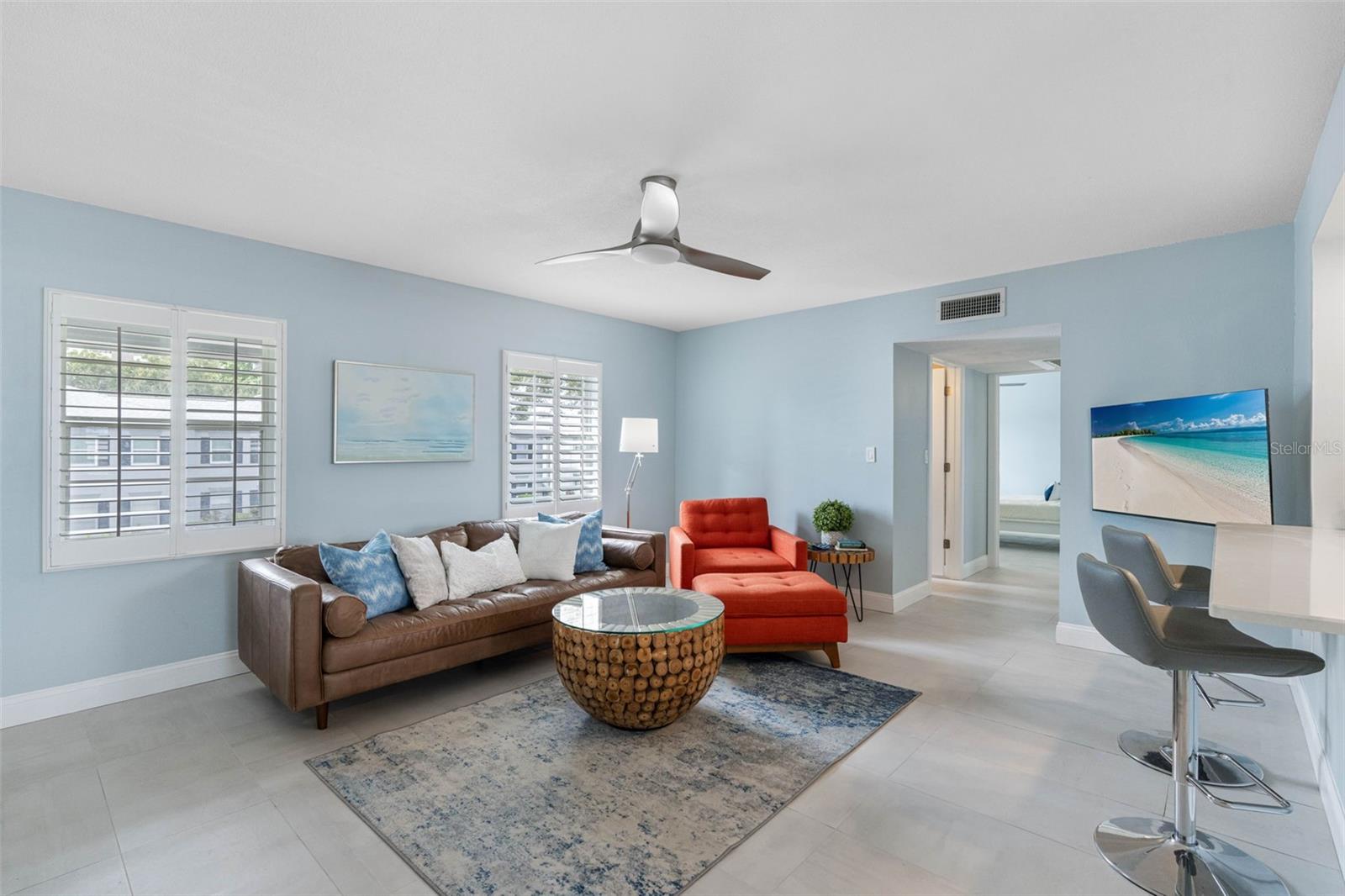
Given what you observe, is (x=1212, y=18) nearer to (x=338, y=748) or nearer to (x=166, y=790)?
(x=338, y=748)

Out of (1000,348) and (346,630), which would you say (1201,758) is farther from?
(346,630)

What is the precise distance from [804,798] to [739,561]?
2.15 metres

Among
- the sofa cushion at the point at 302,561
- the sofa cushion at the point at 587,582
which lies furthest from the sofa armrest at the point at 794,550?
the sofa cushion at the point at 302,561

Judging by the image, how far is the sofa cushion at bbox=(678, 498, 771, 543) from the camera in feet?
16.4

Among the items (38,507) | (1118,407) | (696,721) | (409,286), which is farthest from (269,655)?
(1118,407)

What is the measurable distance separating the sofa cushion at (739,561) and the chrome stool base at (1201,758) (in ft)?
6.81

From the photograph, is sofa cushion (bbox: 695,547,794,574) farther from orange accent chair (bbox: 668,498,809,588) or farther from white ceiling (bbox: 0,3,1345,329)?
white ceiling (bbox: 0,3,1345,329)

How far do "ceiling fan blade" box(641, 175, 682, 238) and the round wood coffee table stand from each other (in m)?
1.72

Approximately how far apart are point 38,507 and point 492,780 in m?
2.58

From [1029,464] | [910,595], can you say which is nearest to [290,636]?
[910,595]

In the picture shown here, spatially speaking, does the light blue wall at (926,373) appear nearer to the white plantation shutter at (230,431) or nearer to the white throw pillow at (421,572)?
the white throw pillow at (421,572)

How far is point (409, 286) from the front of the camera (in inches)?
172

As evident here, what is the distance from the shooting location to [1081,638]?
4.09 m

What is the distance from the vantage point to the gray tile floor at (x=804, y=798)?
194 centimetres
